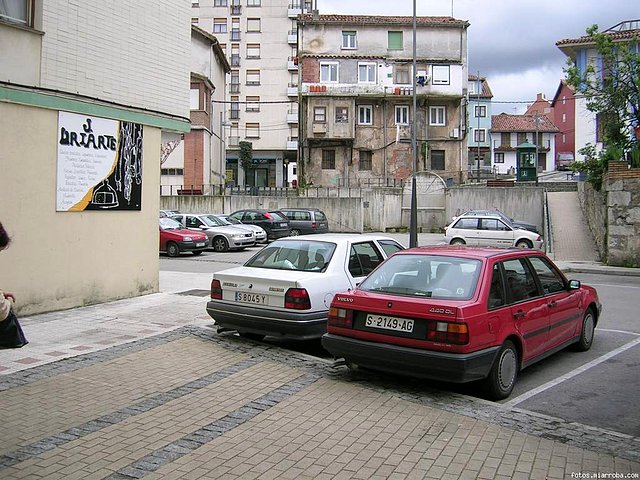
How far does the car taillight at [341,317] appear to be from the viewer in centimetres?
642

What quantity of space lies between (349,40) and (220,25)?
64.3 ft

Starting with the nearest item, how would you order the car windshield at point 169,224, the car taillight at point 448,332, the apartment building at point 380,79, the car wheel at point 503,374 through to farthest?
1. the car taillight at point 448,332
2. the car wheel at point 503,374
3. the car windshield at point 169,224
4. the apartment building at point 380,79

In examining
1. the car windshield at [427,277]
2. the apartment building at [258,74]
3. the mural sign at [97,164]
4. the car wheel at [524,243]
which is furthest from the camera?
the apartment building at [258,74]

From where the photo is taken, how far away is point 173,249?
22.0m

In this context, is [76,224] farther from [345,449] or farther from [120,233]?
[345,449]

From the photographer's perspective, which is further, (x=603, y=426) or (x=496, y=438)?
(x=603, y=426)

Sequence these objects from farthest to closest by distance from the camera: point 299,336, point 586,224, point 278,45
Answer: point 278,45 < point 586,224 < point 299,336

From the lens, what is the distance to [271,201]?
38.1 metres

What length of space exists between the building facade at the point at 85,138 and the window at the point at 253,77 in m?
52.0

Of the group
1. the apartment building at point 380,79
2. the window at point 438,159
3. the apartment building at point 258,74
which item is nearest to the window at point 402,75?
the apartment building at point 380,79

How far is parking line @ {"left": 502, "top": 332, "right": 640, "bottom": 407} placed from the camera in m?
6.18

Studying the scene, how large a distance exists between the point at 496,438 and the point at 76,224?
791 centimetres

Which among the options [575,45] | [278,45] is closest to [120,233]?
[575,45]

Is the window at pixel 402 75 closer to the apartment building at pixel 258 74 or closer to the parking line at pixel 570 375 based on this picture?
the apartment building at pixel 258 74
